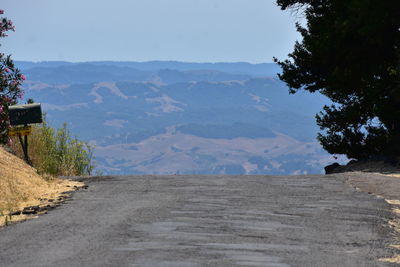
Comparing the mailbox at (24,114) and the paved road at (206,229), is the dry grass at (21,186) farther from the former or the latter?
the mailbox at (24,114)

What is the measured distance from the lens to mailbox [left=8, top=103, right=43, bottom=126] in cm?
1502

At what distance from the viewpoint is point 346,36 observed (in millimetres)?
19531

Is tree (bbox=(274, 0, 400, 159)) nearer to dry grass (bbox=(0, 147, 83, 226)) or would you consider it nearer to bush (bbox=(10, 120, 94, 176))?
bush (bbox=(10, 120, 94, 176))

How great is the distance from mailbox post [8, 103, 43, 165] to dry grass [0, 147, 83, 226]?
557 millimetres

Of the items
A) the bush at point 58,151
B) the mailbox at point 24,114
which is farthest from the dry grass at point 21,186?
the bush at point 58,151

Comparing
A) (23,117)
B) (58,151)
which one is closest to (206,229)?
(23,117)

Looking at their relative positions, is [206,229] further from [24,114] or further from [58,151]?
[58,151]

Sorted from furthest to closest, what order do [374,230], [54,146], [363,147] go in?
[363,147] < [54,146] < [374,230]

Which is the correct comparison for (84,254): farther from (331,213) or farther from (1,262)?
(331,213)

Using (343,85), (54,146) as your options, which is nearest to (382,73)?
(343,85)

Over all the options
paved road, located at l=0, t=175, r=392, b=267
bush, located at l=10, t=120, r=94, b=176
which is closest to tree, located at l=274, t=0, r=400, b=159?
paved road, located at l=0, t=175, r=392, b=267

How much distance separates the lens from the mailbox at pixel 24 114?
591 inches

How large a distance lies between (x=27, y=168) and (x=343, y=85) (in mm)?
10271

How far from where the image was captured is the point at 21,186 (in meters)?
12.6
